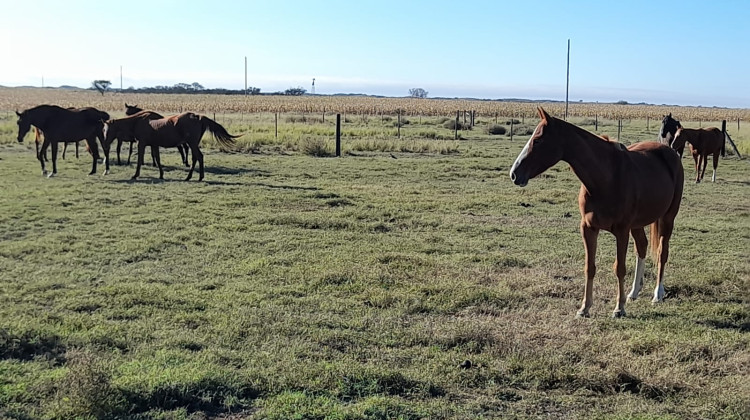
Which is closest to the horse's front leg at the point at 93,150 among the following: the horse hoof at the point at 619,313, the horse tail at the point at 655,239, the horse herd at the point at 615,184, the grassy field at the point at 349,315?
the grassy field at the point at 349,315

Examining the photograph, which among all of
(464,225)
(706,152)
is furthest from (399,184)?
(706,152)

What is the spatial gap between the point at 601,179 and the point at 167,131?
12131mm

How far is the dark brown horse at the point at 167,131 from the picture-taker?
1565 centimetres

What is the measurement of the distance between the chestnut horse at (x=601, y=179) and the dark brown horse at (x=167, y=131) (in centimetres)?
1090

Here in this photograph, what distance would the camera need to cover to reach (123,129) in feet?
53.8

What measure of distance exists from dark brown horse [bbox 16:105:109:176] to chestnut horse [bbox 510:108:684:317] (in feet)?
43.1

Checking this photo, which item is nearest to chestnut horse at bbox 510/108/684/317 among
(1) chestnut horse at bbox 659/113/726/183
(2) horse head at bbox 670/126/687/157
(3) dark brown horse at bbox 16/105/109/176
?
(1) chestnut horse at bbox 659/113/726/183

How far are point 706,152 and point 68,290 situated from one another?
52.4ft

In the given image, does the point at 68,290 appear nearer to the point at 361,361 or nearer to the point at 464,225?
the point at 361,361

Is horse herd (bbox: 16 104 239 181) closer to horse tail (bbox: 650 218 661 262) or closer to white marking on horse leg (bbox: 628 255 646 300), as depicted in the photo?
horse tail (bbox: 650 218 661 262)

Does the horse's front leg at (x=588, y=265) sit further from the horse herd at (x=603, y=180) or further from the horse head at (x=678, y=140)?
the horse head at (x=678, y=140)

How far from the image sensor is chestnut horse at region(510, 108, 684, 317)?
5.75 metres

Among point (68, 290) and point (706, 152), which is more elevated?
point (706, 152)

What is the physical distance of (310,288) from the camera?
6.70 metres
